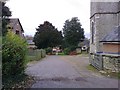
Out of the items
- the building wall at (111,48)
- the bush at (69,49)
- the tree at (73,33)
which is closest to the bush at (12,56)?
the building wall at (111,48)

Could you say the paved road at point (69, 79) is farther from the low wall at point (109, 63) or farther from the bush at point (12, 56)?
the bush at point (12, 56)

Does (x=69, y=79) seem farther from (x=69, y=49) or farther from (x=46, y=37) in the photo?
(x=69, y=49)

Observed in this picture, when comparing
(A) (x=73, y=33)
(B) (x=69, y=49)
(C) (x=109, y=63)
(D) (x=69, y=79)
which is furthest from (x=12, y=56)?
(A) (x=73, y=33)

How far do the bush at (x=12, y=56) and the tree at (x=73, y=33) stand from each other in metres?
83.0

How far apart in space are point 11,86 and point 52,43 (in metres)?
73.6

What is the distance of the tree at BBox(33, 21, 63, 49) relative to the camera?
82.8m

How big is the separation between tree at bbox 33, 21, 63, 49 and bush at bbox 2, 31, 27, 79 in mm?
67295

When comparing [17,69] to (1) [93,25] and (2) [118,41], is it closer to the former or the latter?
(2) [118,41]

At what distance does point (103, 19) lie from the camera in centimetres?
3444

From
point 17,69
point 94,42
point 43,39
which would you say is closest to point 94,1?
point 94,42

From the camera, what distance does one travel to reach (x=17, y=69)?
14133 mm

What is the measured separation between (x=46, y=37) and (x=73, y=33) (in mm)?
18576

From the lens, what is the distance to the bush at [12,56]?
12.3 meters

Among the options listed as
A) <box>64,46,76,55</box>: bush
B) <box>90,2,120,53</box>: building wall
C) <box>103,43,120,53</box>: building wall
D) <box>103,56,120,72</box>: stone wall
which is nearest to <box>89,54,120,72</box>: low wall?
<box>103,56,120,72</box>: stone wall
